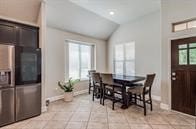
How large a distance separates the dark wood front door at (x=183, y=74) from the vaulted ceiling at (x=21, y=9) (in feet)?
12.4

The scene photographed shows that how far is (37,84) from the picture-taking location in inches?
131

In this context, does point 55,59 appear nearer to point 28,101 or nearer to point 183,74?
point 28,101

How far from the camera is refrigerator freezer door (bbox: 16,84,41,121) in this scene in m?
3.01

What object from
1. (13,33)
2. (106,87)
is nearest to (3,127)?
(13,33)

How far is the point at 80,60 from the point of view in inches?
231

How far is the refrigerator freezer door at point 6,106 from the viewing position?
2775 millimetres

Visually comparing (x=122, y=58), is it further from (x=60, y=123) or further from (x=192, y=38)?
(x=60, y=123)

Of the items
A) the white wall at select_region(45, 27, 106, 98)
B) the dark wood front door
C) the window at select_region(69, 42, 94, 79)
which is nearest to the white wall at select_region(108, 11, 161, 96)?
the dark wood front door

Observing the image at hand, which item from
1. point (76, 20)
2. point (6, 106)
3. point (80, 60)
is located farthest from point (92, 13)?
point (6, 106)

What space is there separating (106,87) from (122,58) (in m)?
2.26

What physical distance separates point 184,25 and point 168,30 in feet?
1.27

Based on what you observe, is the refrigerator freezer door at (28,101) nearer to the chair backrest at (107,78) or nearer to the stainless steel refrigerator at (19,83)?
the stainless steel refrigerator at (19,83)

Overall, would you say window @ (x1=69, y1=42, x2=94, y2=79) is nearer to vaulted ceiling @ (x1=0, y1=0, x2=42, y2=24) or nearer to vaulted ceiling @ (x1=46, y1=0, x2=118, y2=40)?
vaulted ceiling @ (x1=46, y1=0, x2=118, y2=40)

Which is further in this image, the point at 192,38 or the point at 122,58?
the point at 122,58
